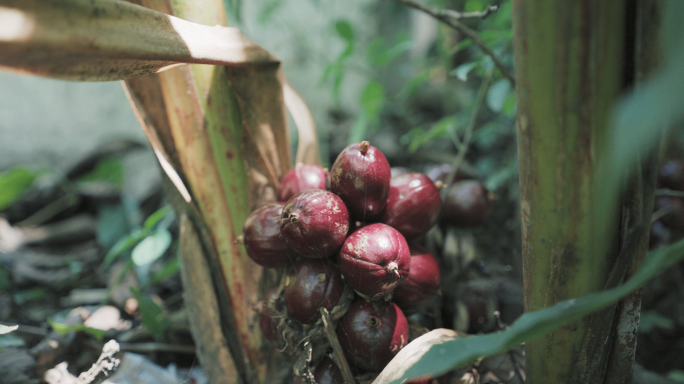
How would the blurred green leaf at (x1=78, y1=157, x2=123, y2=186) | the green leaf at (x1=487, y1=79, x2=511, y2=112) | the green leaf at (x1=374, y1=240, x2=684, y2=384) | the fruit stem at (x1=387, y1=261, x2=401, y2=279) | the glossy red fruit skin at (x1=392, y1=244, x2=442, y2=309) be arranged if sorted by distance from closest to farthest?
the green leaf at (x1=374, y1=240, x2=684, y2=384) < the fruit stem at (x1=387, y1=261, x2=401, y2=279) < the glossy red fruit skin at (x1=392, y1=244, x2=442, y2=309) < the green leaf at (x1=487, y1=79, x2=511, y2=112) < the blurred green leaf at (x1=78, y1=157, x2=123, y2=186)

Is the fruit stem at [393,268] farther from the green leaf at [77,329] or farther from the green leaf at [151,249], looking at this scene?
the green leaf at [77,329]

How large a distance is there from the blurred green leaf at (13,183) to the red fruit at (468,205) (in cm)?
184

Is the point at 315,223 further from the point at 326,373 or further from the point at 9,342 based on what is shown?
the point at 9,342

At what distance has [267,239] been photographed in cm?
67

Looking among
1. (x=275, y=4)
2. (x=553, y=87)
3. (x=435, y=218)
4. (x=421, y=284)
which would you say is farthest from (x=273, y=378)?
(x=275, y=4)

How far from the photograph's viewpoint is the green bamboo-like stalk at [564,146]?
446 mm

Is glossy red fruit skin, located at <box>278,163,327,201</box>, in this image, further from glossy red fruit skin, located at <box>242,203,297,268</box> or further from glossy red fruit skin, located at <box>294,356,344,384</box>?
glossy red fruit skin, located at <box>294,356,344,384</box>

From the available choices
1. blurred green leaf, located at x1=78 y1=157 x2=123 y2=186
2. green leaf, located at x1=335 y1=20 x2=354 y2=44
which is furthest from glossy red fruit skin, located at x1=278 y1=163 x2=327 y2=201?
blurred green leaf, located at x1=78 y1=157 x2=123 y2=186

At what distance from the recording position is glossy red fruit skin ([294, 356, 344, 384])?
25.8 inches

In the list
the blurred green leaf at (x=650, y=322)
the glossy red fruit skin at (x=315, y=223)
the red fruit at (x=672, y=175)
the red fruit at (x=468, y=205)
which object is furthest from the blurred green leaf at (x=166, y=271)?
the red fruit at (x=672, y=175)

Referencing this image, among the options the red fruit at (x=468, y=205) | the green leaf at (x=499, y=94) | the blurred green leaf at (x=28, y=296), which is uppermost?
the green leaf at (x=499, y=94)

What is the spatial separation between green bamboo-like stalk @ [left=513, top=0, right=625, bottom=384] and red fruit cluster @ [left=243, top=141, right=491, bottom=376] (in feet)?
0.68

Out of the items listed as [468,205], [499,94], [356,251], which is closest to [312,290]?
[356,251]

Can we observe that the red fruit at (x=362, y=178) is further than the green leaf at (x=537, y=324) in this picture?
Yes
